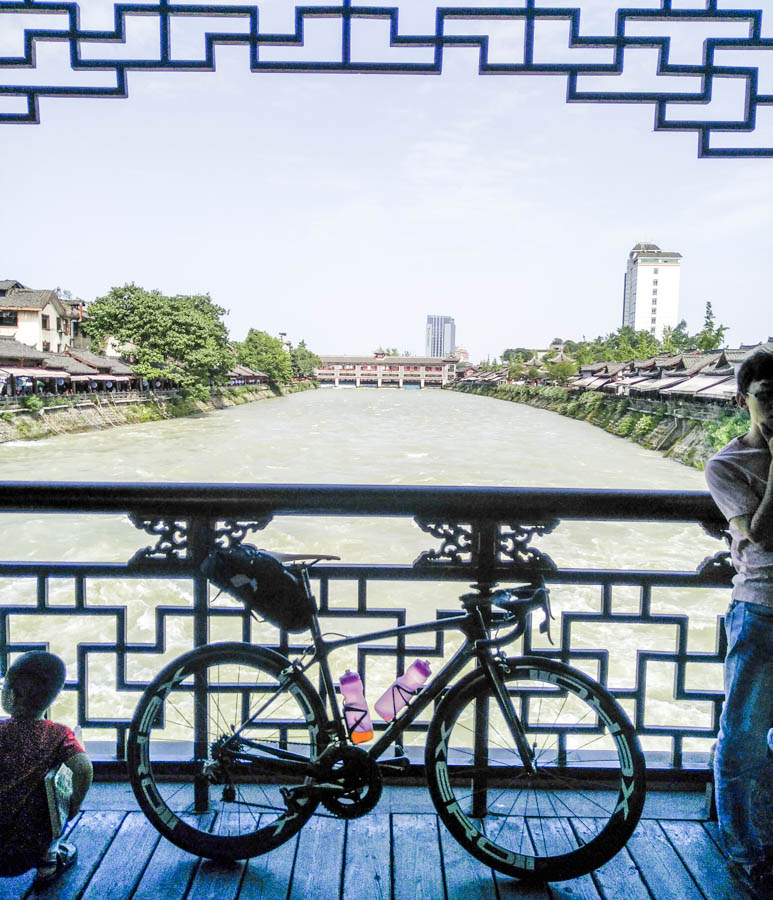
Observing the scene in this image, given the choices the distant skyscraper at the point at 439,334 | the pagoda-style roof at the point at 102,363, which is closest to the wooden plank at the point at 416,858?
the pagoda-style roof at the point at 102,363

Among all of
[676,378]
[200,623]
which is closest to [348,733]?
[200,623]

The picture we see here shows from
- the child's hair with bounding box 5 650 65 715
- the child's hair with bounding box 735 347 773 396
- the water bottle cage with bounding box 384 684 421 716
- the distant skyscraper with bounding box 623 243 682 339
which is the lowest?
the water bottle cage with bounding box 384 684 421 716

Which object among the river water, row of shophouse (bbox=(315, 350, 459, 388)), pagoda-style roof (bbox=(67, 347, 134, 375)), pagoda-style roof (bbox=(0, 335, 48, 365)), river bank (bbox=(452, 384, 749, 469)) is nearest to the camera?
the river water

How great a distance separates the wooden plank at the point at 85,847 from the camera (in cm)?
160

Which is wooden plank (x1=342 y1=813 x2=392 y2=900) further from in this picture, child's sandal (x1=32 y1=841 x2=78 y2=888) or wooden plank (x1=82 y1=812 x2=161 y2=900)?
child's sandal (x1=32 y1=841 x2=78 y2=888)

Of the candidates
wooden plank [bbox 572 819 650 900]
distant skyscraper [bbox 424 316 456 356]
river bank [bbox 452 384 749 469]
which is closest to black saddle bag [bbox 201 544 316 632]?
wooden plank [bbox 572 819 650 900]

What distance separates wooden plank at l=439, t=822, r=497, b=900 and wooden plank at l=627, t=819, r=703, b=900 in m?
0.37

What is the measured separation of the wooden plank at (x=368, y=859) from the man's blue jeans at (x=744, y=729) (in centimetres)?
80

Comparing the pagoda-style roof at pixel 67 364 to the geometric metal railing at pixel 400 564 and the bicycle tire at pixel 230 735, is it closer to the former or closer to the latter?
the geometric metal railing at pixel 400 564

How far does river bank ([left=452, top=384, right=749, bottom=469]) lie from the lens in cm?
2094

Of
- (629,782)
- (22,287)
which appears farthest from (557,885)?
(22,287)

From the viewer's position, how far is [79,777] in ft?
5.32

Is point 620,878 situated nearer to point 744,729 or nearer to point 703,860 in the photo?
point 703,860

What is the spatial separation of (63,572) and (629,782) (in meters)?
1.51
